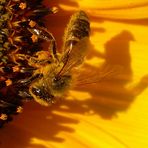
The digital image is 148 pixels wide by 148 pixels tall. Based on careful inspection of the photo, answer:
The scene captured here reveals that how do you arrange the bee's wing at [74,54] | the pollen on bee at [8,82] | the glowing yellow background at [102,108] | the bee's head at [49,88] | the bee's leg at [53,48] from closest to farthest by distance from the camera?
the bee's wing at [74,54] < the bee's head at [49,88] < the bee's leg at [53,48] < the pollen on bee at [8,82] < the glowing yellow background at [102,108]

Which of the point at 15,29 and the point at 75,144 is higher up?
the point at 15,29

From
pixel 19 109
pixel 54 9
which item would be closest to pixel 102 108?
pixel 19 109

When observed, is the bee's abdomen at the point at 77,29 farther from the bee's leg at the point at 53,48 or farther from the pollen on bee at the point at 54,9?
the pollen on bee at the point at 54,9

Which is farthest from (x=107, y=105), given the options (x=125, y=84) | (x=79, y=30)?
(x=79, y=30)

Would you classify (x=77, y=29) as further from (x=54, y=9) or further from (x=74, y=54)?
(x=54, y=9)

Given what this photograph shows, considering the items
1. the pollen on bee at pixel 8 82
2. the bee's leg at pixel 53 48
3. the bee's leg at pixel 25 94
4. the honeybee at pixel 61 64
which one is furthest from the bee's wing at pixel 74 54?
the pollen on bee at pixel 8 82

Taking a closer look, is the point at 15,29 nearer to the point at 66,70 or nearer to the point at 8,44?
the point at 8,44
